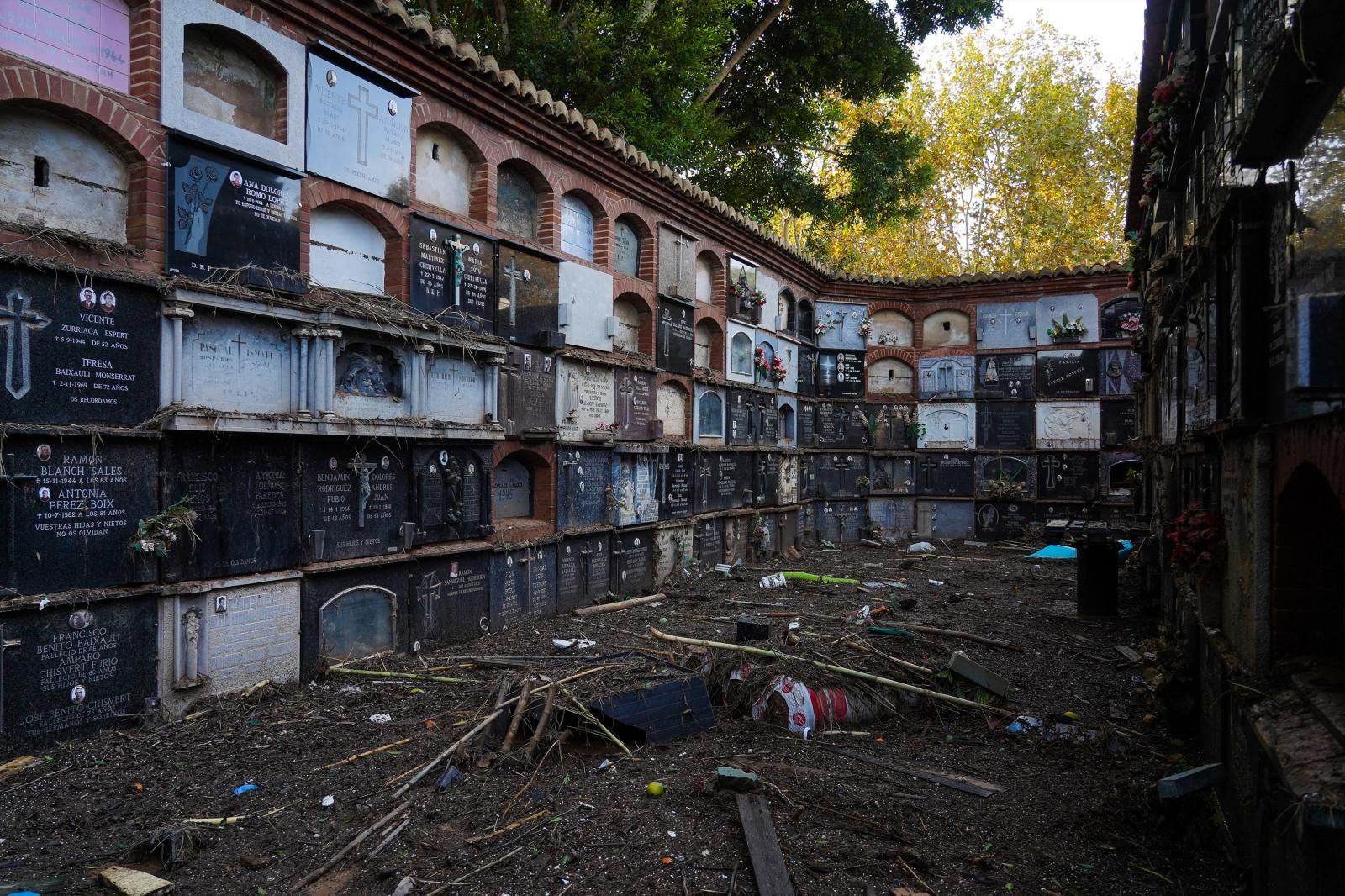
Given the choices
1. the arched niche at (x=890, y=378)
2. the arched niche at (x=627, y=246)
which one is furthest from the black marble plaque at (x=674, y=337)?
the arched niche at (x=890, y=378)

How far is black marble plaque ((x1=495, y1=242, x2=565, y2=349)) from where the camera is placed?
8.38 metres

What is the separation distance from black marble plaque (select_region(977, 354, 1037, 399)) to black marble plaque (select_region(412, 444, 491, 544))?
12058mm

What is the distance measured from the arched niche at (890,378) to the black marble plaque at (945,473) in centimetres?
145

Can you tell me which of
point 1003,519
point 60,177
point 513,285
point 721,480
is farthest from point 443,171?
point 1003,519

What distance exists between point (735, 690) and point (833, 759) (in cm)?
96

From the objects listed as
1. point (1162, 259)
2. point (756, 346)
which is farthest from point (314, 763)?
point (756, 346)

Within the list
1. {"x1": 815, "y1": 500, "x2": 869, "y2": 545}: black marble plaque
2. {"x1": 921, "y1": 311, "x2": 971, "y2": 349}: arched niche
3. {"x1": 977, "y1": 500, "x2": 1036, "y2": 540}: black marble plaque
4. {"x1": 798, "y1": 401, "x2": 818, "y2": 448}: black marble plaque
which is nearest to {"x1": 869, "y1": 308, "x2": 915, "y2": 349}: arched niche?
{"x1": 921, "y1": 311, "x2": 971, "y2": 349}: arched niche

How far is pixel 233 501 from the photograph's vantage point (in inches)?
227

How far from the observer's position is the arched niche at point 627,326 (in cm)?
1068

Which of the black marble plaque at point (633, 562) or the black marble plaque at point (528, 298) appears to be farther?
the black marble plaque at point (633, 562)

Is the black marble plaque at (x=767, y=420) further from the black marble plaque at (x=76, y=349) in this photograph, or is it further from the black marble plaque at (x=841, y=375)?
the black marble plaque at (x=76, y=349)

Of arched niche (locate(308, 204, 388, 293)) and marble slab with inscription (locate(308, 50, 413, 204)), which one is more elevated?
marble slab with inscription (locate(308, 50, 413, 204))

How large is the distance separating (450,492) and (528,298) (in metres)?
2.32

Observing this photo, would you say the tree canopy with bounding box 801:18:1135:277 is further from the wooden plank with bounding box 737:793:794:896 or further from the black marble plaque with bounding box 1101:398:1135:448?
the wooden plank with bounding box 737:793:794:896
